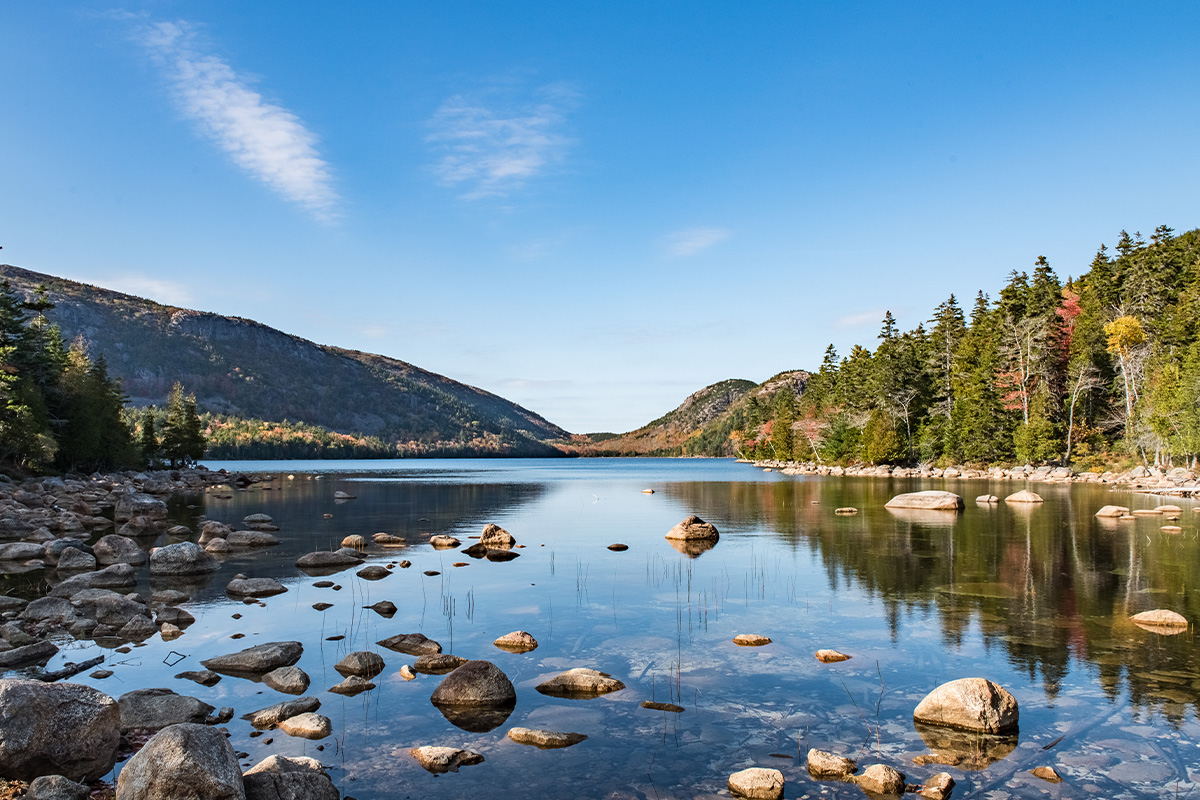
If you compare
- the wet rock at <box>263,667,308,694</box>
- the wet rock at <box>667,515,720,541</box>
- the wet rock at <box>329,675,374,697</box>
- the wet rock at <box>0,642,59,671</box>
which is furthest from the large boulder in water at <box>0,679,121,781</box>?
the wet rock at <box>667,515,720,541</box>

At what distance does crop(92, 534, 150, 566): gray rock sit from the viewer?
91.6 feet

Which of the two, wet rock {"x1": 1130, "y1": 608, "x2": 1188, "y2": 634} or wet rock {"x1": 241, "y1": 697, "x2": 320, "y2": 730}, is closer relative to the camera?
wet rock {"x1": 241, "y1": 697, "x2": 320, "y2": 730}

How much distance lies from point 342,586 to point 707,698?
50.1 ft

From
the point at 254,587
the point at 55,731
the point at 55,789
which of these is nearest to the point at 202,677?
the point at 55,731

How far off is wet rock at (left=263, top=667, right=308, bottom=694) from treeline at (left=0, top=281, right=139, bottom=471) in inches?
2083

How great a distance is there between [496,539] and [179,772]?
88.3 ft

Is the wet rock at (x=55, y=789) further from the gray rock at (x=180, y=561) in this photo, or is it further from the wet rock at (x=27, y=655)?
the gray rock at (x=180, y=561)

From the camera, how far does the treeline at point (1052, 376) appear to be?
70250 millimetres

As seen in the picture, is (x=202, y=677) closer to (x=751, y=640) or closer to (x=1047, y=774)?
(x=751, y=640)

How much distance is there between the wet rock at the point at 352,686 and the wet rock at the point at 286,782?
13.7ft

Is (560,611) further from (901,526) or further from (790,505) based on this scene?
(790,505)

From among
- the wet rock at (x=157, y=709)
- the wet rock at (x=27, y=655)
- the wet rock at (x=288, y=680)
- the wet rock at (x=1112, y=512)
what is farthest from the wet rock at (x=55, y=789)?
the wet rock at (x=1112, y=512)

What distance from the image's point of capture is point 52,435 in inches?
2596

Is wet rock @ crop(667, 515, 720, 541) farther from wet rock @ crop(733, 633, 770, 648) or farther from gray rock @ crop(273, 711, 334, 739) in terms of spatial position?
gray rock @ crop(273, 711, 334, 739)
